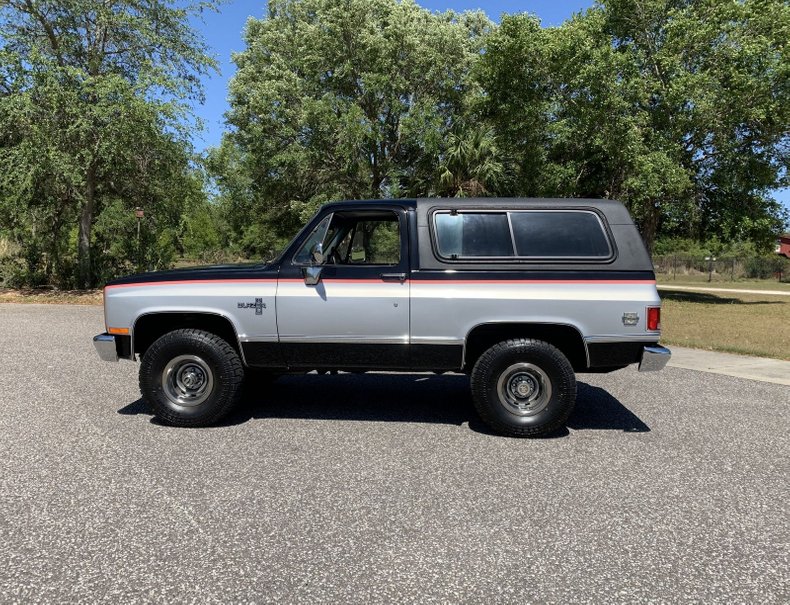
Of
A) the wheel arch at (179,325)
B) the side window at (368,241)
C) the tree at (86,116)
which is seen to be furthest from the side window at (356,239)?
the tree at (86,116)

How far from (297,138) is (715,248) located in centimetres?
4378

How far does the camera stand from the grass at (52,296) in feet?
56.7

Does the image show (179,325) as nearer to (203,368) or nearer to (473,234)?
(203,368)

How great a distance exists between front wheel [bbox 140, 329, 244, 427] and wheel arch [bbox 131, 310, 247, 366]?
13cm

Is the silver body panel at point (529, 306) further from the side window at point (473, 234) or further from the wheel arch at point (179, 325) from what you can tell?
the wheel arch at point (179, 325)

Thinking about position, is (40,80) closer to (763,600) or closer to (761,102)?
(763,600)

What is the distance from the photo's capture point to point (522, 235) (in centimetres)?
497

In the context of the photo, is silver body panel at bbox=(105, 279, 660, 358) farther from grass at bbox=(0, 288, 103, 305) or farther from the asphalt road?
grass at bbox=(0, 288, 103, 305)

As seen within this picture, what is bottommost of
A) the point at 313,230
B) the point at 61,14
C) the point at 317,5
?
the point at 313,230

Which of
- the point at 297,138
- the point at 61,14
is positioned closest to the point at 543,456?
the point at 61,14

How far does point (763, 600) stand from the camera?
2.65 metres

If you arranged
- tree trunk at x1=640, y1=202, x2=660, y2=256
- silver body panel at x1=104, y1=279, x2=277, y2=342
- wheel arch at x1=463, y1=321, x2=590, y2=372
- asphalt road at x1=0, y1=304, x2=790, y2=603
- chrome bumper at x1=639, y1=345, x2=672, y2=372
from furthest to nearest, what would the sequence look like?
tree trunk at x1=640, y1=202, x2=660, y2=256 → silver body panel at x1=104, y1=279, x2=277, y2=342 → wheel arch at x1=463, y1=321, x2=590, y2=372 → chrome bumper at x1=639, y1=345, x2=672, y2=372 → asphalt road at x1=0, y1=304, x2=790, y2=603

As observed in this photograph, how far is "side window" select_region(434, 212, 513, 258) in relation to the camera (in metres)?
4.96

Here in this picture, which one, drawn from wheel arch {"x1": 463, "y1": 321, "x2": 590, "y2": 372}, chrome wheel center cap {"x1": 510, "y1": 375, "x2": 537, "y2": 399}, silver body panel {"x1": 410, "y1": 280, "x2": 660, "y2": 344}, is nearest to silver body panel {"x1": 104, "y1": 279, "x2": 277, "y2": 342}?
silver body panel {"x1": 410, "y1": 280, "x2": 660, "y2": 344}
